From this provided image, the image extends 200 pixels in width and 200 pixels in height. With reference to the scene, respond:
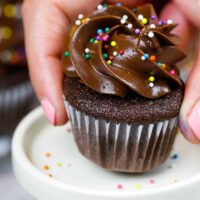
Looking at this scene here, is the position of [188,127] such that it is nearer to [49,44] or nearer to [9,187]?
[49,44]

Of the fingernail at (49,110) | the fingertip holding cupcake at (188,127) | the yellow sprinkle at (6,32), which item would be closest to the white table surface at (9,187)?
the fingernail at (49,110)

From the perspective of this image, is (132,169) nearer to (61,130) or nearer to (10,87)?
(61,130)

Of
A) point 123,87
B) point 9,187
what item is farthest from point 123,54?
point 9,187

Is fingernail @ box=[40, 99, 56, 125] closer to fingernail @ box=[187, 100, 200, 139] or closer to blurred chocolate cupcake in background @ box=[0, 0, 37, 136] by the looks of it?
fingernail @ box=[187, 100, 200, 139]

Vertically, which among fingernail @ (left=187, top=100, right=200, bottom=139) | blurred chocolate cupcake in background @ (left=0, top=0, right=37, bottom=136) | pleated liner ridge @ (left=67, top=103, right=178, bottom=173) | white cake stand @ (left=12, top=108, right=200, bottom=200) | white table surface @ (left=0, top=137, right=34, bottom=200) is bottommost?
white table surface @ (left=0, top=137, right=34, bottom=200)

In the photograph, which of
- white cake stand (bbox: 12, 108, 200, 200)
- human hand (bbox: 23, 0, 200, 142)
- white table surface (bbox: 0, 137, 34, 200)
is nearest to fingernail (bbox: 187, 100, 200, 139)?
white cake stand (bbox: 12, 108, 200, 200)

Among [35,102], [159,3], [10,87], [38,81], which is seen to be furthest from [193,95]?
[35,102]
